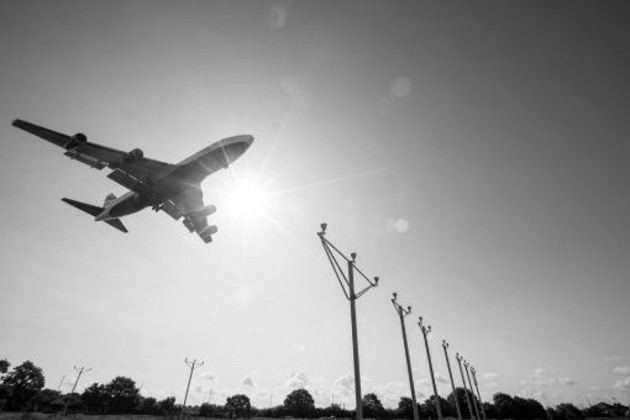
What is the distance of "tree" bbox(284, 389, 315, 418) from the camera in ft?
420

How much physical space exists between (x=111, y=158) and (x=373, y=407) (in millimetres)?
139120

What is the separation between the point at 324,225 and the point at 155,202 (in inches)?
647

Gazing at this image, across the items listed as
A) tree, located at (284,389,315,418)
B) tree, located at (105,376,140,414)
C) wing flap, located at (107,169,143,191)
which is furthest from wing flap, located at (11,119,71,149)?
tree, located at (284,389,315,418)

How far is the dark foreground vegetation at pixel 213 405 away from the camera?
337 ft

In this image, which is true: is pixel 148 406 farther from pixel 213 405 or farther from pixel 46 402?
pixel 46 402

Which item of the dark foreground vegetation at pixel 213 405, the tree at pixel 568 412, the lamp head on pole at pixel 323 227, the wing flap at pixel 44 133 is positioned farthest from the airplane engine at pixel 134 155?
the tree at pixel 568 412

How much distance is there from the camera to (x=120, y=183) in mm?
24875

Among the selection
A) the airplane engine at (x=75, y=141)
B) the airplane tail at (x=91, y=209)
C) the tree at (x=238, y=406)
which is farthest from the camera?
the tree at (x=238, y=406)

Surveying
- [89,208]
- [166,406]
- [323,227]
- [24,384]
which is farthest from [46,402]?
[323,227]

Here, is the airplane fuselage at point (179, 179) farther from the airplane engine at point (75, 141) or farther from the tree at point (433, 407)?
the tree at point (433, 407)

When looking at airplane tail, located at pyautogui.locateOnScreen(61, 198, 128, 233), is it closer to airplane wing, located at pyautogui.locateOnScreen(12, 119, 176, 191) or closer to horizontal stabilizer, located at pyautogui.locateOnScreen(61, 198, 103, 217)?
horizontal stabilizer, located at pyautogui.locateOnScreen(61, 198, 103, 217)

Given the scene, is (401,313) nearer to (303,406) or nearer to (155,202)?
(155,202)

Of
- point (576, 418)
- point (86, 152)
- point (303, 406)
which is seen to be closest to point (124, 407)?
point (303, 406)

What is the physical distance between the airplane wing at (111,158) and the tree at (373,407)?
423ft
